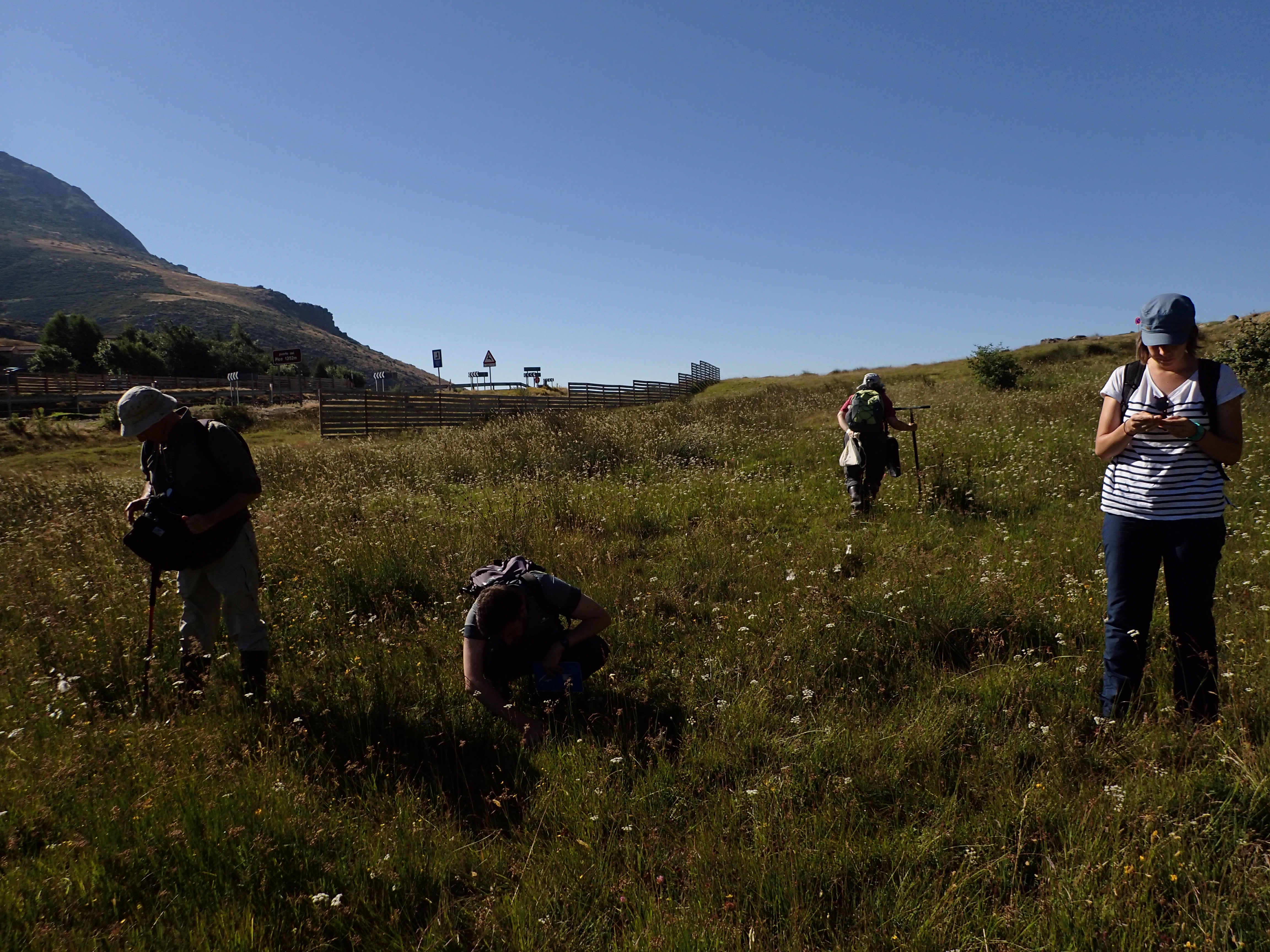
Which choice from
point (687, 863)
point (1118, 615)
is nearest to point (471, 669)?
point (687, 863)

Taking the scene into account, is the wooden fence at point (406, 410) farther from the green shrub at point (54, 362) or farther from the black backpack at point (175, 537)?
the green shrub at point (54, 362)

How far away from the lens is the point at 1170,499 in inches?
119

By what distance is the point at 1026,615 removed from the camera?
13.5 feet

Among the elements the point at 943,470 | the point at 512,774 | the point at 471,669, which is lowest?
the point at 512,774

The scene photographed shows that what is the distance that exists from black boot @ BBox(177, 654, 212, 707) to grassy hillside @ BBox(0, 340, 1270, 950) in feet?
0.30

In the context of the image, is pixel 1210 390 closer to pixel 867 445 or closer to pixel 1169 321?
pixel 1169 321

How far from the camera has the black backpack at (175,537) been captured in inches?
146

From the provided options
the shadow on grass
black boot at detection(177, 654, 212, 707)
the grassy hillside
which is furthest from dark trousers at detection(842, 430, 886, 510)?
black boot at detection(177, 654, 212, 707)

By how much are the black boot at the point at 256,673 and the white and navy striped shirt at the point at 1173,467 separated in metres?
4.71

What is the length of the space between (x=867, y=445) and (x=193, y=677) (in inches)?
264

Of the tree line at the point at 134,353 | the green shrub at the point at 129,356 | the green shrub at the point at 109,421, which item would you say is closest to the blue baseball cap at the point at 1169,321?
the green shrub at the point at 109,421

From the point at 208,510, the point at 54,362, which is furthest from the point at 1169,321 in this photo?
the point at 54,362

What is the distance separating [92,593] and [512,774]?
15.5ft

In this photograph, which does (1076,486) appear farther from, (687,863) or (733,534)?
(687,863)
